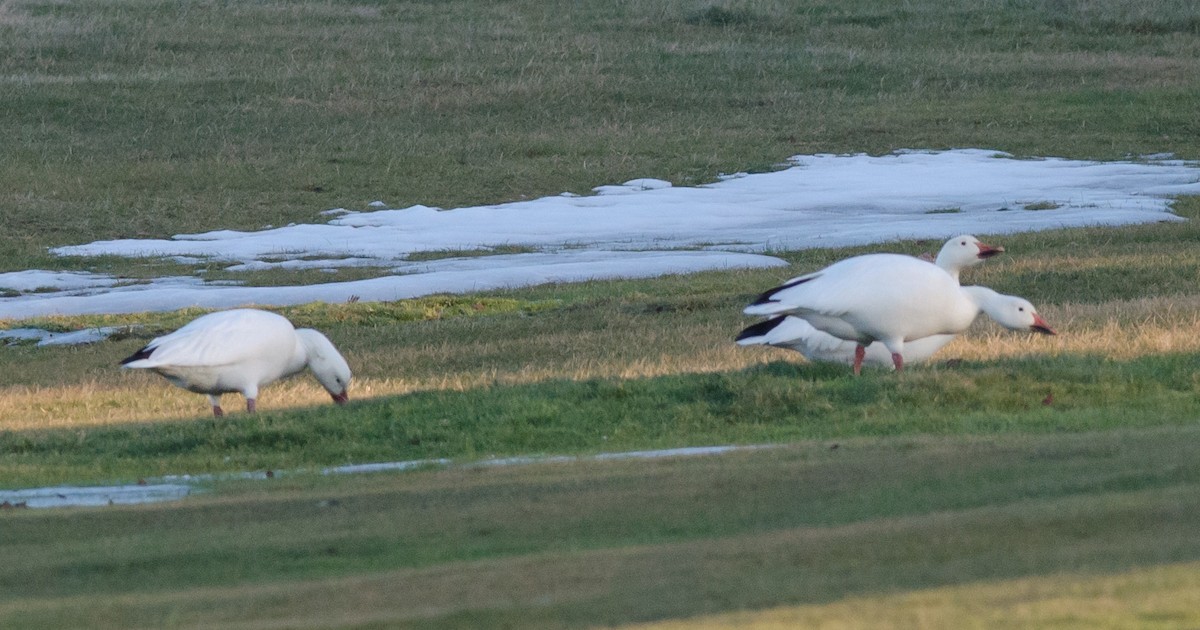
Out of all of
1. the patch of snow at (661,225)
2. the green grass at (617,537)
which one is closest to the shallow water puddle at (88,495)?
the green grass at (617,537)

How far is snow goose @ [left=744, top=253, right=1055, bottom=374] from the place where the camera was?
1130 cm

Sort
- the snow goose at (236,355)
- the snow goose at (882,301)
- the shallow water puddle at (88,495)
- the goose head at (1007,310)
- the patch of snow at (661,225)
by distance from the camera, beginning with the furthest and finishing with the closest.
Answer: the patch of snow at (661,225), the snow goose at (236,355), the goose head at (1007,310), the snow goose at (882,301), the shallow water puddle at (88,495)

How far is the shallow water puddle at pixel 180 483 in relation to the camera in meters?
9.41

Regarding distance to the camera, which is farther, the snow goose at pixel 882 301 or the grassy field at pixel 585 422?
the snow goose at pixel 882 301

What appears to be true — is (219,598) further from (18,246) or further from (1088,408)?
(18,246)

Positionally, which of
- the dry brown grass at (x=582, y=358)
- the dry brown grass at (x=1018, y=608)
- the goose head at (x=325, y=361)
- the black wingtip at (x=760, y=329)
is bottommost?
the dry brown grass at (x=582, y=358)

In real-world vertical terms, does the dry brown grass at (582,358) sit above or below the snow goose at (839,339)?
below

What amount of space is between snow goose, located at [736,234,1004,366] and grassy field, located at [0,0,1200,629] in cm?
28

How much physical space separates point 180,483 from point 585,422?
9.36ft

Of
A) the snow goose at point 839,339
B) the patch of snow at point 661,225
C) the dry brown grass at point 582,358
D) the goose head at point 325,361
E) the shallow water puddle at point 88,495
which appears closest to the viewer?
the shallow water puddle at point 88,495

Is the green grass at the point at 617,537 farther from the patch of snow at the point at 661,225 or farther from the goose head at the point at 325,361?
the patch of snow at the point at 661,225

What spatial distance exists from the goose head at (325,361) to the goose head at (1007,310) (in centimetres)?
456

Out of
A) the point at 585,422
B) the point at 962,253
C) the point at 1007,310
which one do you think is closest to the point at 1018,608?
the point at 585,422

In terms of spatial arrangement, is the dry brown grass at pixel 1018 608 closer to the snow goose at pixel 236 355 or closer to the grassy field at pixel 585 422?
the grassy field at pixel 585 422
